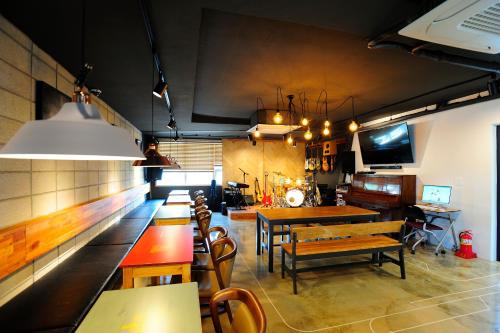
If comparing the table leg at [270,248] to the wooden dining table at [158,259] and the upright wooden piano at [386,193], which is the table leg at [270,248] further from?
the upright wooden piano at [386,193]

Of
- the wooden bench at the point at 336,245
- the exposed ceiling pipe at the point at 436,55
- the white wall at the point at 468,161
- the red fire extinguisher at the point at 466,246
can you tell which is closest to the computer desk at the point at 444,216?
the white wall at the point at 468,161

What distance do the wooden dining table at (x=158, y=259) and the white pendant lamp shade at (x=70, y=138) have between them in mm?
1324

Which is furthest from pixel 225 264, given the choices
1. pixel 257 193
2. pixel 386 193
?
pixel 257 193

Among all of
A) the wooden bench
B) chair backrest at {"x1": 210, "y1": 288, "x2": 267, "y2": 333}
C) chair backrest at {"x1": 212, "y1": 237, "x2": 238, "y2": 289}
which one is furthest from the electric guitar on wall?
chair backrest at {"x1": 210, "y1": 288, "x2": 267, "y2": 333}

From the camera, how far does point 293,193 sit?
654 centimetres

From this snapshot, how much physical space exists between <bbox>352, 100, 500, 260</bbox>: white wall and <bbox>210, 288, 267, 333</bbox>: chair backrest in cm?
495

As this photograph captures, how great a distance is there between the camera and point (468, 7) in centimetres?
155

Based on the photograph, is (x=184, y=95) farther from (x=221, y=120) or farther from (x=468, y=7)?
(x=468, y=7)

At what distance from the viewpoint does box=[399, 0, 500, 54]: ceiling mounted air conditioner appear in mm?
1547

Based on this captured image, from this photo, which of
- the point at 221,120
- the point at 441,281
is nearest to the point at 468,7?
the point at 441,281

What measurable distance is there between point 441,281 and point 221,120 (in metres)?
5.46

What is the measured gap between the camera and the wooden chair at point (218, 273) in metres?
2.09

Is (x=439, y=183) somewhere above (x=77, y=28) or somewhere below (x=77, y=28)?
below

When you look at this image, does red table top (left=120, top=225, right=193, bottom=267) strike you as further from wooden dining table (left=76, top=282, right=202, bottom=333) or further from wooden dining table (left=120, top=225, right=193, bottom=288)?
wooden dining table (left=76, top=282, right=202, bottom=333)
